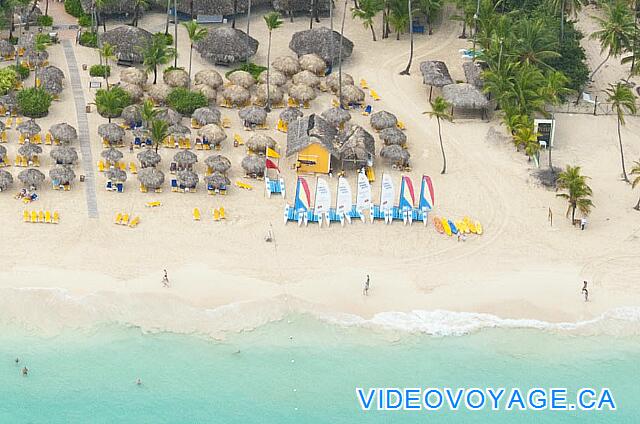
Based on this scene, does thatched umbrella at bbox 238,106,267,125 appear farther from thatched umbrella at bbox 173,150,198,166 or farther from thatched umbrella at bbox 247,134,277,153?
thatched umbrella at bbox 173,150,198,166

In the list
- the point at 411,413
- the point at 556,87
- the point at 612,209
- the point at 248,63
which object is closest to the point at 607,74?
the point at 556,87

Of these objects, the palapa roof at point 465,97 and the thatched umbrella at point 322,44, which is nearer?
the palapa roof at point 465,97

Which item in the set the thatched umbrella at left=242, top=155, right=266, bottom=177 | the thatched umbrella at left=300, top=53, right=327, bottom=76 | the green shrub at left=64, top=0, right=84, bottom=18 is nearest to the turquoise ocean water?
the thatched umbrella at left=242, top=155, right=266, bottom=177

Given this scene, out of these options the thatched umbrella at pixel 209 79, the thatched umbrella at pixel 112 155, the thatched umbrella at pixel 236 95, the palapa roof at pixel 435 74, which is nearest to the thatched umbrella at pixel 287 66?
the thatched umbrella at pixel 209 79

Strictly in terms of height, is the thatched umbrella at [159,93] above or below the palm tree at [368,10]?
below

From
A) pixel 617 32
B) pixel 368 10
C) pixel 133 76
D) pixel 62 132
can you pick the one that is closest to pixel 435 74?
pixel 368 10

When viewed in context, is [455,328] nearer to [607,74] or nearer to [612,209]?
[612,209]

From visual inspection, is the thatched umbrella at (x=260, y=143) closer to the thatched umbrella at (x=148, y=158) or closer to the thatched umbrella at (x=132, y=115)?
the thatched umbrella at (x=148, y=158)
